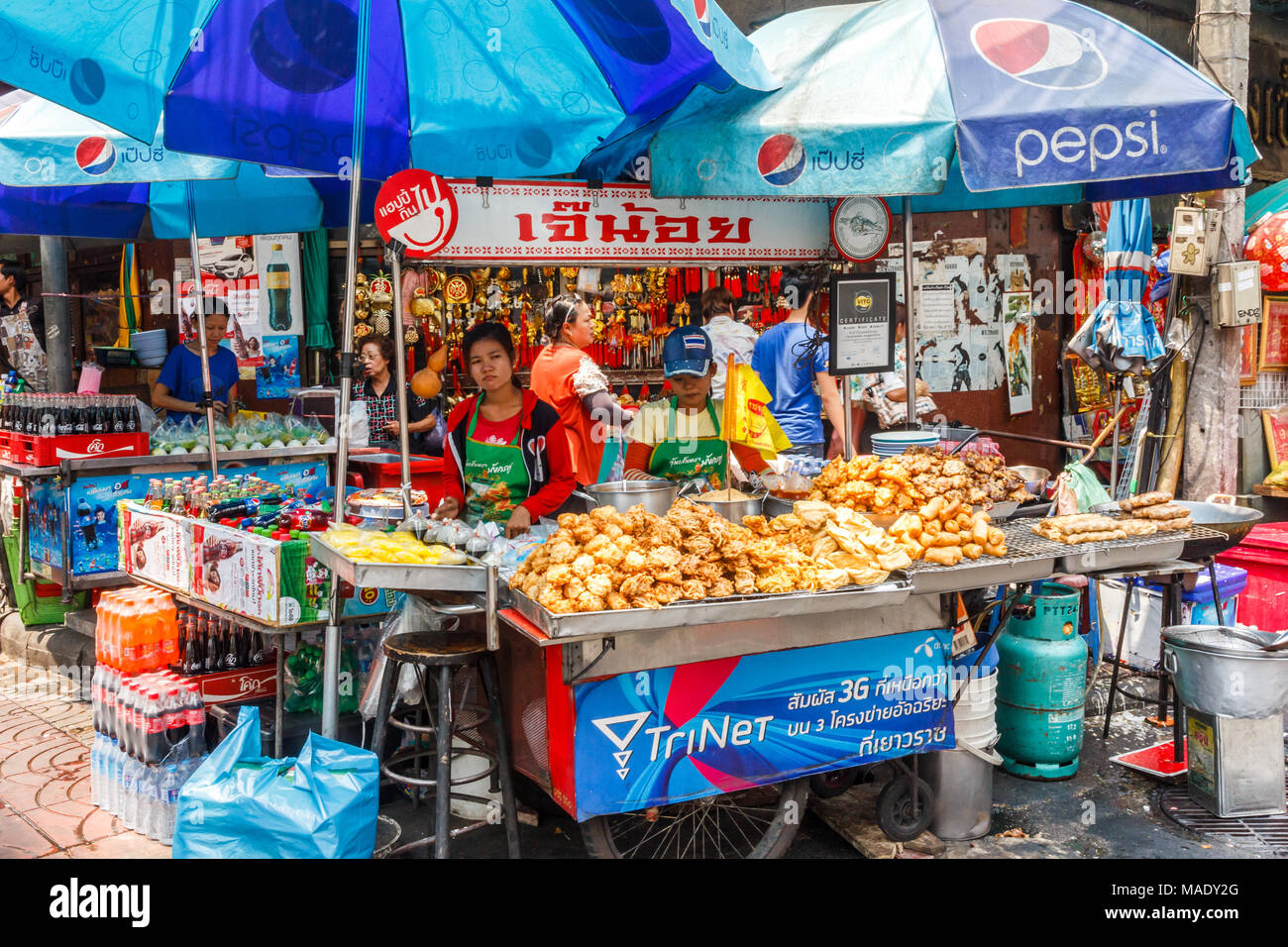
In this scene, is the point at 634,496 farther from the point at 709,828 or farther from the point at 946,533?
the point at 709,828

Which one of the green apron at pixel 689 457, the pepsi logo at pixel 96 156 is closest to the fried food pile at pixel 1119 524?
the green apron at pixel 689 457

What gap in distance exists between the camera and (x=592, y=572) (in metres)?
3.57

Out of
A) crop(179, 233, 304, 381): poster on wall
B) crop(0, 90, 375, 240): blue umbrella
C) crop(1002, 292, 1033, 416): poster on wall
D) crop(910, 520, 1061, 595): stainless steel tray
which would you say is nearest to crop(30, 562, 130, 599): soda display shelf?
crop(0, 90, 375, 240): blue umbrella

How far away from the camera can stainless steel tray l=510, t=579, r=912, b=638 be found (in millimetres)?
3352

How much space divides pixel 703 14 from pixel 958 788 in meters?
3.31

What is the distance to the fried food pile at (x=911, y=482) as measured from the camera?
4.52 metres

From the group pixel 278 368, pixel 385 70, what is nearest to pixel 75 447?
pixel 278 368

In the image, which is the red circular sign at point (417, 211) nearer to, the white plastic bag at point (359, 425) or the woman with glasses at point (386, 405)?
the woman with glasses at point (386, 405)

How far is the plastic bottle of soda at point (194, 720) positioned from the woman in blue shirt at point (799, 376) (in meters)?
3.53

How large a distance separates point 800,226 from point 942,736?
8.56ft

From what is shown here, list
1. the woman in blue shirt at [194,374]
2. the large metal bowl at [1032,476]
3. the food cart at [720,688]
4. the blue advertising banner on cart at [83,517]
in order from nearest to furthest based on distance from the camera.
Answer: the food cart at [720,688] → the large metal bowl at [1032,476] → the blue advertising banner on cart at [83,517] → the woman in blue shirt at [194,374]

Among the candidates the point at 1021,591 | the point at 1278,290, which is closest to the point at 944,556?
the point at 1021,591
